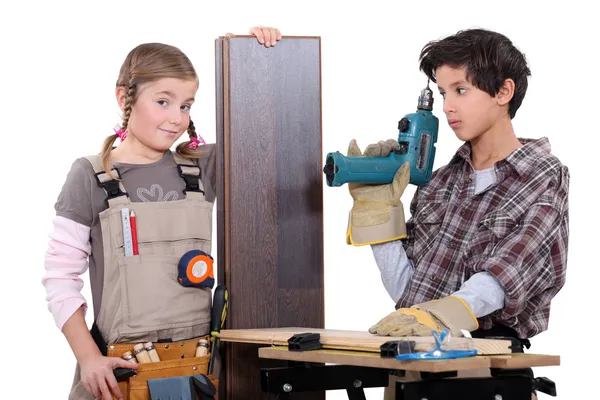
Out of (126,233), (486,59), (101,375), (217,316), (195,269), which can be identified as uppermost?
(486,59)

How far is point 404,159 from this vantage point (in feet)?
7.96

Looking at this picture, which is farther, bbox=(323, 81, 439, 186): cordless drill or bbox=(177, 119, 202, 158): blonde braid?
bbox=(177, 119, 202, 158): blonde braid

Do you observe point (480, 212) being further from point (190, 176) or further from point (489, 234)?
point (190, 176)

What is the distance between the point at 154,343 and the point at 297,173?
62 cm

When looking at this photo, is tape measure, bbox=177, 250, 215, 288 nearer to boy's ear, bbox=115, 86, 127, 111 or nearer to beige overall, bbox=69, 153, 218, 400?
beige overall, bbox=69, 153, 218, 400

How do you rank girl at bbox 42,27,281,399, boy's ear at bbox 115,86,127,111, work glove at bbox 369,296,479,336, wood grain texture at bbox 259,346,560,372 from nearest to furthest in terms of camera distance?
wood grain texture at bbox 259,346,560,372 → work glove at bbox 369,296,479,336 → girl at bbox 42,27,281,399 → boy's ear at bbox 115,86,127,111

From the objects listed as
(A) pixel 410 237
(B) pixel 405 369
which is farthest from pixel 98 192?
(B) pixel 405 369

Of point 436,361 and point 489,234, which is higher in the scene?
point 489,234

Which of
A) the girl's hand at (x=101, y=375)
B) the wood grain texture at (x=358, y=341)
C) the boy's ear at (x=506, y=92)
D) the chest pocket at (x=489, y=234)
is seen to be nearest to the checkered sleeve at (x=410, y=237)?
the chest pocket at (x=489, y=234)

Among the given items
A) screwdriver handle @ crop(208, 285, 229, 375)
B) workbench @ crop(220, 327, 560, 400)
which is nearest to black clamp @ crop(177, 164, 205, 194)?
screwdriver handle @ crop(208, 285, 229, 375)

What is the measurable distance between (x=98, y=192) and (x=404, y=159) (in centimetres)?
83

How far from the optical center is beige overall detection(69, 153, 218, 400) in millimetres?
2270

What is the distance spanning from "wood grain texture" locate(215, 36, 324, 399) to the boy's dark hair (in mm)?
382

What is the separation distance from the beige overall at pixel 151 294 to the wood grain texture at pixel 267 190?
123 millimetres
